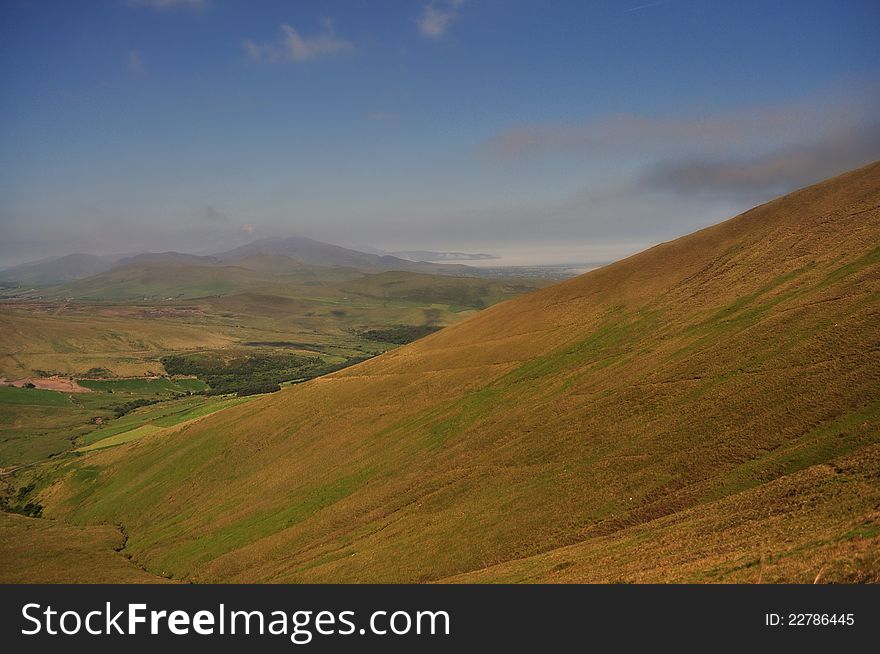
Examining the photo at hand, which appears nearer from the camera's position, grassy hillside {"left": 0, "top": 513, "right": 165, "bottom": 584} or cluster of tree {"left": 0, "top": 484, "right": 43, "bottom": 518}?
grassy hillside {"left": 0, "top": 513, "right": 165, "bottom": 584}

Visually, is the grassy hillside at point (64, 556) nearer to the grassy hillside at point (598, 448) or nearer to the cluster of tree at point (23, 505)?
the grassy hillside at point (598, 448)

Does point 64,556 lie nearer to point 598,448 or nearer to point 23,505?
point 23,505

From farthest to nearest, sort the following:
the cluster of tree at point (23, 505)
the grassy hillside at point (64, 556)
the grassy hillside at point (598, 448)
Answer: the cluster of tree at point (23, 505)
the grassy hillside at point (64, 556)
the grassy hillside at point (598, 448)

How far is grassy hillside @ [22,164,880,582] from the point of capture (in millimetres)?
32500

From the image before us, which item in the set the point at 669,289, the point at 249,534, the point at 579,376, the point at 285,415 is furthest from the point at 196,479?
the point at 669,289

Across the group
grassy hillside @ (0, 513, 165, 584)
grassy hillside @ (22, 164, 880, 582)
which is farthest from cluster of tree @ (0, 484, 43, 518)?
grassy hillside @ (0, 513, 165, 584)

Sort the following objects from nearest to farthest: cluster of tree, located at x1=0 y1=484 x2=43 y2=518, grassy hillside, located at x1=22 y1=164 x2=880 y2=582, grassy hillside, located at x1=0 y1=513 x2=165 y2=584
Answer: grassy hillside, located at x1=22 y1=164 x2=880 y2=582, grassy hillside, located at x1=0 y1=513 x2=165 y2=584, cluster of tree, located at x1=0 y1=484 x2=43 y2=518

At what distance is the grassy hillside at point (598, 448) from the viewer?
32.5m

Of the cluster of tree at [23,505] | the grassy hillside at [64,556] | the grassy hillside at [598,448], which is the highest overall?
the grassy hillside at [598,448]

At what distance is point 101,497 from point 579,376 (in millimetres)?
94609

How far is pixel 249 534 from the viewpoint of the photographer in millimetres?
64562

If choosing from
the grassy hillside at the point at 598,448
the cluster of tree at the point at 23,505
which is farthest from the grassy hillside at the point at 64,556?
the cluster of tree at the point at 23,505

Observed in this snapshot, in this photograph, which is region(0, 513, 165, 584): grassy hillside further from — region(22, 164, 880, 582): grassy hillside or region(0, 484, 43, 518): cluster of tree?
region(0, 484, 43, 518): cluster of tree

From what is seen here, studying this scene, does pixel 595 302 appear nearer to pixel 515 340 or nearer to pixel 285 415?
pixel 515 340
